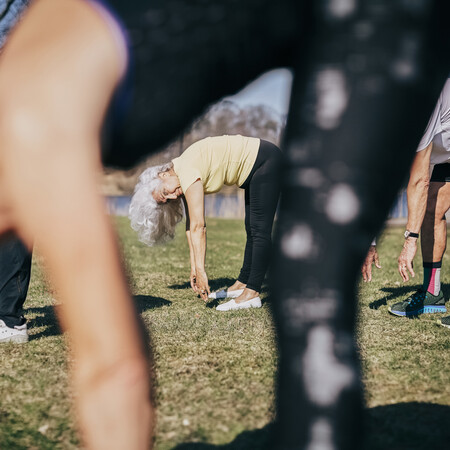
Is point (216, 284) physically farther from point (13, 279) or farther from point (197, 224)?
point (13, 279)

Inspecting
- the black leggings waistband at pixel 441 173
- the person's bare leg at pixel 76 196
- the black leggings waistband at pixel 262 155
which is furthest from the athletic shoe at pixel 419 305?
the person's bare leg at pixel 76 196

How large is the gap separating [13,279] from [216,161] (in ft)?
6.86

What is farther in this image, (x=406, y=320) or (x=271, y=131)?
(x=271, y=131)

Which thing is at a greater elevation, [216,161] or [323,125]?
[323,125]

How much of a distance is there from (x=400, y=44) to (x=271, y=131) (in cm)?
4540

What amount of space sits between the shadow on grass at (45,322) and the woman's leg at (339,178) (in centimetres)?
308

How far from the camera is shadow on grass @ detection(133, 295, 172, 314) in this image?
439 cm

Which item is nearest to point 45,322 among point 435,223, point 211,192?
point 211,192

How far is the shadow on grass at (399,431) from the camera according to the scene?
1816 millimetres

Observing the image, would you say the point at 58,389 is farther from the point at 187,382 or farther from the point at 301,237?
the point at 301,237

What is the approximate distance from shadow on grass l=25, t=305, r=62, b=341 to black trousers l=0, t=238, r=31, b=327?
0.20 meters

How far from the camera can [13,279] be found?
3.41m

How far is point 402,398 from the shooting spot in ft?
7.52

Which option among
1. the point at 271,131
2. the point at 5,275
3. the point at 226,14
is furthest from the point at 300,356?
the point at 271,131
